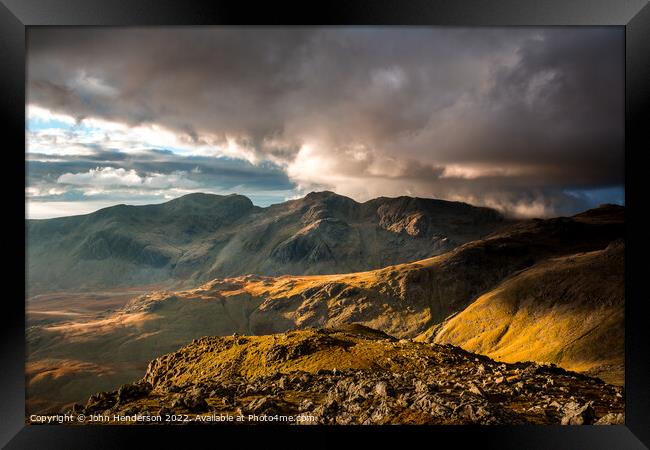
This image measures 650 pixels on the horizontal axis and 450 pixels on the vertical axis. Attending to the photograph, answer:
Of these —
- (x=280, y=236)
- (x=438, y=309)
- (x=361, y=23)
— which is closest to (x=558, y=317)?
(x=361, y=23)

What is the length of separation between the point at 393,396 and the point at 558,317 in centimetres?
2540

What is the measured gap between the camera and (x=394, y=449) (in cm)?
733

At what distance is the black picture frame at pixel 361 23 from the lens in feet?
24.1

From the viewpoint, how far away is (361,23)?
7.41 metres

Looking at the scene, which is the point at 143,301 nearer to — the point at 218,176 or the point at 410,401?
the point at 218,176

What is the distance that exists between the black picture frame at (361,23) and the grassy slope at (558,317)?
4.07 metres

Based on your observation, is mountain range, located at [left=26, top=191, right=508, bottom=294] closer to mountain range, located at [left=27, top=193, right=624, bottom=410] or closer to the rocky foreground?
mountain range, located at [left=27, top=193, right=624, bottom=410]

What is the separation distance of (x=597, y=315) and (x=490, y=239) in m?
30.5

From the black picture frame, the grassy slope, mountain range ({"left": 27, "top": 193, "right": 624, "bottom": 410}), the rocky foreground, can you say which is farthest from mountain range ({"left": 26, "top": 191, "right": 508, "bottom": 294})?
the black picture frame

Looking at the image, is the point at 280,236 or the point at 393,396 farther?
the point at 280,236

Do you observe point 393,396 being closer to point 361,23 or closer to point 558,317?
point 361,23

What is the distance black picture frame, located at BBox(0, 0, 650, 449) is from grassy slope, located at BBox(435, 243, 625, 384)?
160 inches

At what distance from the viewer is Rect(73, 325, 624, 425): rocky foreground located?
312 inches

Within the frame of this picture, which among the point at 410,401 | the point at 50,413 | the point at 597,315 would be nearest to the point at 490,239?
the point at 597,315
